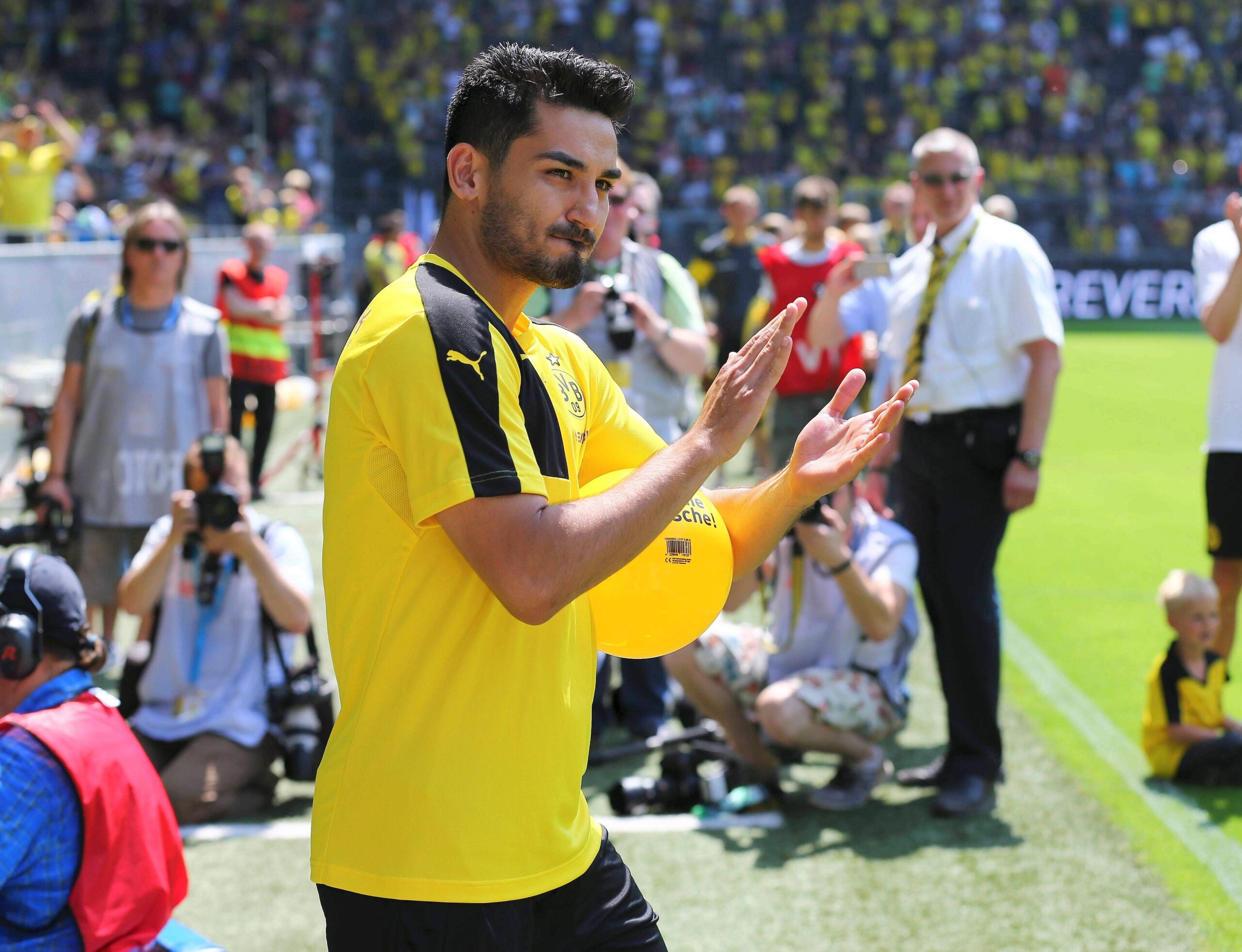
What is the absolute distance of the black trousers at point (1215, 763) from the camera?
505cm

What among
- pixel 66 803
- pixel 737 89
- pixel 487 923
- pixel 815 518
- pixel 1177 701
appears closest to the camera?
pixel 487 923

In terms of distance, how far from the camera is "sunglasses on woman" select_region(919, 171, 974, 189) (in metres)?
5.11

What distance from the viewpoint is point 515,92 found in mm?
2129

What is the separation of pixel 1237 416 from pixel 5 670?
466 cm

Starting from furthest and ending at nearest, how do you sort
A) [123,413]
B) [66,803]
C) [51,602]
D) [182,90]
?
[182,90]
[123,413]
[51,602]
[66,803]

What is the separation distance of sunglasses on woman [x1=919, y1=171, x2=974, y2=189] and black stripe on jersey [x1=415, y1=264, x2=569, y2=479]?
3.38m

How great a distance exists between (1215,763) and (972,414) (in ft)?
5.18

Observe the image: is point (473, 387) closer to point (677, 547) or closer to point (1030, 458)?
point (677, 547)

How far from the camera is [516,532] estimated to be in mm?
1932

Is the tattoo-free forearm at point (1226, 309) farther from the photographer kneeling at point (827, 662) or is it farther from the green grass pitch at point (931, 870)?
the green grass pitch at point (931, 870)

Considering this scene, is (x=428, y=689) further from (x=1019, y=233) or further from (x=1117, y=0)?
(x=1117, y=0)

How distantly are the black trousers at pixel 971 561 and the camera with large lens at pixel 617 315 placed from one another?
1325mm

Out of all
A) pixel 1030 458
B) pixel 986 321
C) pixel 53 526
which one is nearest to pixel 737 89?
pixel 53 526

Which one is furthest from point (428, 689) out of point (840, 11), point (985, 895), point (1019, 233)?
point (840, 11)
